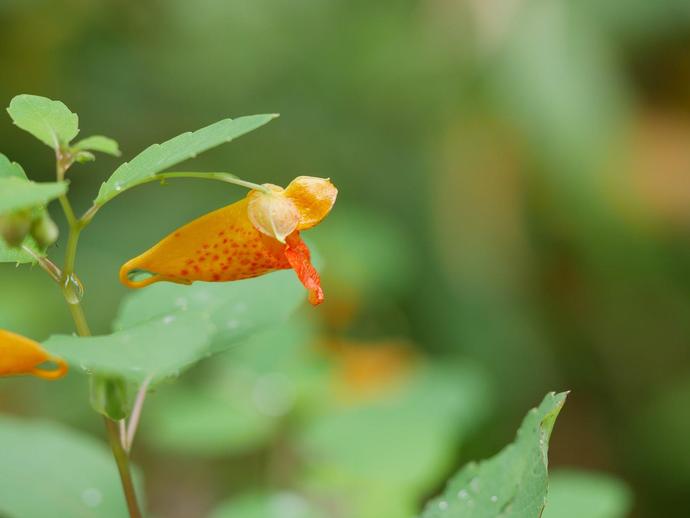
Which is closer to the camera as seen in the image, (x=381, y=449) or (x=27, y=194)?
(x=27, y=194)

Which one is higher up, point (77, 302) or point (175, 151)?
point (175, 151)

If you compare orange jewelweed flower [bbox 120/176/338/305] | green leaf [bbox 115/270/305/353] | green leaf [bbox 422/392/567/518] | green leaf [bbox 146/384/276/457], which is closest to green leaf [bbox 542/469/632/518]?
green leaf [bbox 422/392/567/518]

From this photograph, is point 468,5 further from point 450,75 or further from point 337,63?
point 337,63

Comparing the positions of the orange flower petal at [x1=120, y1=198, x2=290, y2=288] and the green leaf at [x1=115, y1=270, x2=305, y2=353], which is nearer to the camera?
the orange flower petal at [x1=120, y1=198, x2=290, y2=288]

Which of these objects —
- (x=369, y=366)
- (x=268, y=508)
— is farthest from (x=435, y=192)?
(x=268, y=508)

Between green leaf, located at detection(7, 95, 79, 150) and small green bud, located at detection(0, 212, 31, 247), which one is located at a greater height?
green leaf, located at detection(7, 95, 79, 150)

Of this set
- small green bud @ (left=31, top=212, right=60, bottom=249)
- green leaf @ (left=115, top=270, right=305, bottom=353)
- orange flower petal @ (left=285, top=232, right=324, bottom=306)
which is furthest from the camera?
green leaf @ (left=115, top=270, right=305, bottom=353)

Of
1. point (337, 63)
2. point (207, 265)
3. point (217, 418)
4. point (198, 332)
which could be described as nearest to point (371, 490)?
point (217, 418)

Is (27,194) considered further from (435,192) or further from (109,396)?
(435,192)

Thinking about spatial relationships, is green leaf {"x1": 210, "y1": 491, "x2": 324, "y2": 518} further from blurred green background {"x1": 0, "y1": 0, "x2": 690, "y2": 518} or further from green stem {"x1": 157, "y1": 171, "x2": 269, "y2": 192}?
green stem {"x1": 157, "y1": 171, "x2": 269, "y2": 192}
